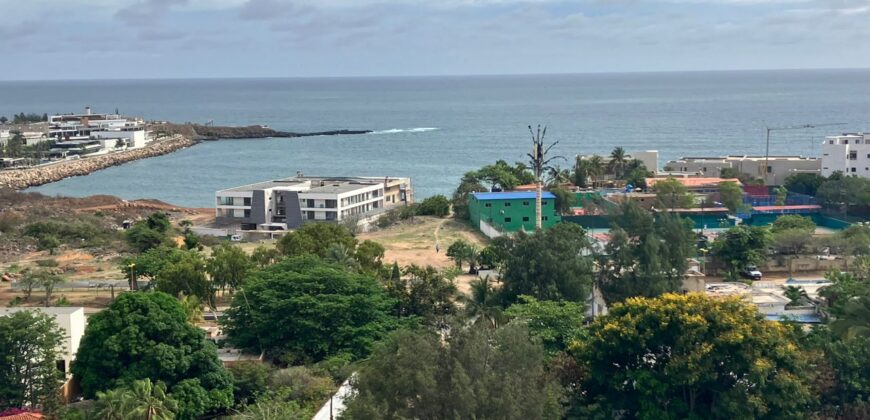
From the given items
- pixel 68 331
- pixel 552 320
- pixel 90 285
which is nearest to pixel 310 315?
pixel 68 331

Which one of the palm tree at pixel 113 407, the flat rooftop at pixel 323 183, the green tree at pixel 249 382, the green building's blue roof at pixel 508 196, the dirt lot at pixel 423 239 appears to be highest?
the green building's blue roof at pixel 508 196

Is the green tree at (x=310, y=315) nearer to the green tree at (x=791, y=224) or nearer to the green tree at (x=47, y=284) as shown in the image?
the green tree at (x=47, y=284)

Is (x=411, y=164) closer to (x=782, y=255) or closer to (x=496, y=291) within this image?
(x=782, y=255)

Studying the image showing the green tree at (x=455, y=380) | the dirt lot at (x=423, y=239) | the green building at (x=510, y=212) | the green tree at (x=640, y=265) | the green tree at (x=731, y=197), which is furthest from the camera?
the green tree at (x=731, y=197)

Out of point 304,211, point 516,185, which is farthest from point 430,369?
point 516,185

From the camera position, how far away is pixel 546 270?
23.5 m

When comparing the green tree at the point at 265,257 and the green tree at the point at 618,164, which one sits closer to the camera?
the green tree at the point at 265,257

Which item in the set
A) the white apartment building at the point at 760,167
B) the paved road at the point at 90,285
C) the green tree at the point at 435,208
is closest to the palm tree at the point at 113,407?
the paved road at the point at 90,285

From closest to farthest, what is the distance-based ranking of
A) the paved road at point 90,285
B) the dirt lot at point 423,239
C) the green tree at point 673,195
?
the paved road at point 90,285, the dirt lot at point 423,239, the green tree at point 673,195

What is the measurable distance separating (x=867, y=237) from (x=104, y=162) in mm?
66031

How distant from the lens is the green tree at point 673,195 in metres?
45.5

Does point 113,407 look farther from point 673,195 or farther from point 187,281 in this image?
point 673,195

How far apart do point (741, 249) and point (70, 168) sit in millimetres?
59995

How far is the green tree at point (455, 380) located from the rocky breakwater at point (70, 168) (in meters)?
59.6
